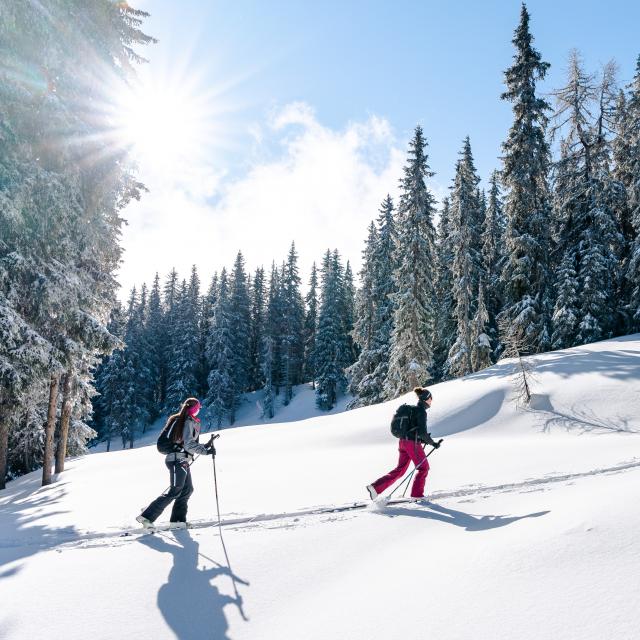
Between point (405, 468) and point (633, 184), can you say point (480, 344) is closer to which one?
point (633, 184)

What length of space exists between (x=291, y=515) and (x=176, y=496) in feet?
5.60

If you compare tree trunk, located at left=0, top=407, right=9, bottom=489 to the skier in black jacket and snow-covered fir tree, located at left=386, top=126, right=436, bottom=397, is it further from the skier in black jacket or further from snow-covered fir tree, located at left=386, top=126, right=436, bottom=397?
snow-covered fir tree, located at left=386, top=126, right=436, bottom=397

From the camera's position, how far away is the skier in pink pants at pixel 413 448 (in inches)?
279

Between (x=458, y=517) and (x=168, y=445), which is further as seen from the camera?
(x=168, y=445)

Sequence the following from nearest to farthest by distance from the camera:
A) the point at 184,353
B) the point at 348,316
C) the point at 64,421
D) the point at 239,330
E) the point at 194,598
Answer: the point at 194,598, the point at 64,421, the point at 184,353, the point at 239,330, the point at 348,316

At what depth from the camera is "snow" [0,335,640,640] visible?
353 centimetres

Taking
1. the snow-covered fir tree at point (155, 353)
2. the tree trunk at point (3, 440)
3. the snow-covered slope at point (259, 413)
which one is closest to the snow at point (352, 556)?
the tree trunk at point (3, 440)

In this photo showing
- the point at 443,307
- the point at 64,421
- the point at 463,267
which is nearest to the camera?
the point at 64,421

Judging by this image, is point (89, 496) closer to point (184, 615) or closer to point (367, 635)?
point (184, 615)

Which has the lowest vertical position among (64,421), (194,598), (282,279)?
(194,598)

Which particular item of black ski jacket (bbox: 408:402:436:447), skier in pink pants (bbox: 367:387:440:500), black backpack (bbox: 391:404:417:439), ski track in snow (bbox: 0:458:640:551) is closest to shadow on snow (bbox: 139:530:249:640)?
ski track in snow (bbox: 0:458:640:551)

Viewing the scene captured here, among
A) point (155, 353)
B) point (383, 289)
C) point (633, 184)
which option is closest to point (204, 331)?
point (155, 353)

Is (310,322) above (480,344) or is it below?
above

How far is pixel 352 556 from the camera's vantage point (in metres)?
5.00
